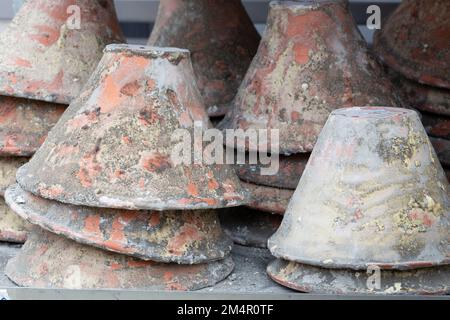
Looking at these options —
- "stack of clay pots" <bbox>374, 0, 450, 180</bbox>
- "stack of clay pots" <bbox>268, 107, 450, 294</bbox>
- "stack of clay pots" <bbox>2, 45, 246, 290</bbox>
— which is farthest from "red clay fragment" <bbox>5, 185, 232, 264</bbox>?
"stack of clay pots" <bbox>374, 0, 450, 180</bbox>

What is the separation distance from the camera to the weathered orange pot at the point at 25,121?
3148 mm

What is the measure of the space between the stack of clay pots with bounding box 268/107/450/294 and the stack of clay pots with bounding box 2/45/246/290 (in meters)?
0.25

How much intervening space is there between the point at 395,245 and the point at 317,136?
567 millimetres

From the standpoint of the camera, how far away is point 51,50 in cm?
322

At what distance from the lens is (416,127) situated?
259 centimetres

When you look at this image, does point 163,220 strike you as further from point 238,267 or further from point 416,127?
point 416,127

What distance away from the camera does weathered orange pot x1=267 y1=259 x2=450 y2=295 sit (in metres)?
2.46

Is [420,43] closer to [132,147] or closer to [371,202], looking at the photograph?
[371,202]

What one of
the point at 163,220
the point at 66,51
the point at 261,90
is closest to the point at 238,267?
the point at 163,220

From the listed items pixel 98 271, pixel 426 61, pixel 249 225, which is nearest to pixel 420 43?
pixel 426 61

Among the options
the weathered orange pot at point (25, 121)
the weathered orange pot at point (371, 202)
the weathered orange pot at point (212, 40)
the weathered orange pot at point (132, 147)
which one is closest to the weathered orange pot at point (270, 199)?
the weathered orange pot at point (132, 147)

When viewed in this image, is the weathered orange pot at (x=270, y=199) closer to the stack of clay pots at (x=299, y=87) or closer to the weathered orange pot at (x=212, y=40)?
the stack of clay pots at (x=299, y=87)

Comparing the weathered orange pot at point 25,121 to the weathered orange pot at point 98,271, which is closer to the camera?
the weathered orange pot at point 98,271
